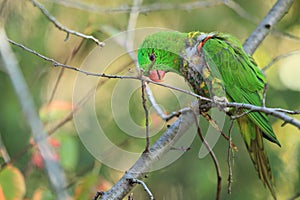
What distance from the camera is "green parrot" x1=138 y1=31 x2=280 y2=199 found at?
1.89 m

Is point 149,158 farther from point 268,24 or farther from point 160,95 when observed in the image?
point 160,95

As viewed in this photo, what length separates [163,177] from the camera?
2.84 meters

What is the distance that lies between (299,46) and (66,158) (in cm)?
175

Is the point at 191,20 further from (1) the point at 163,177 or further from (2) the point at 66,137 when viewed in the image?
(2) the point at 66,137

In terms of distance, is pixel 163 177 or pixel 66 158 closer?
pixel 66 158

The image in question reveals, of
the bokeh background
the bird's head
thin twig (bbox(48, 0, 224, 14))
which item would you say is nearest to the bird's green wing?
the bird's head

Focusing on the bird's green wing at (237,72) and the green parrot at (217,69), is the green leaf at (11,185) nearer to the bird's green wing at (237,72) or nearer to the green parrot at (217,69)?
the green parrot at (217,69)

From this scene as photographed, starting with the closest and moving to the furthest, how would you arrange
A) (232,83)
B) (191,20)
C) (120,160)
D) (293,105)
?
1. (232,83)
2. (120,160)
3. (293,105)
4. (191,20)

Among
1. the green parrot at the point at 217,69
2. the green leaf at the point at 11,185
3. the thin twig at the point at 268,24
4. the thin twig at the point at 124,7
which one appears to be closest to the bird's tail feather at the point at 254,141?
the green parrot at the point at 217,69

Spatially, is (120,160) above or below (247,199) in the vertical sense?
above

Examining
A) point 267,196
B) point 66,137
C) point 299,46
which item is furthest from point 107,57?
point 299,46

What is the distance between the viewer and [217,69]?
6.57 feet

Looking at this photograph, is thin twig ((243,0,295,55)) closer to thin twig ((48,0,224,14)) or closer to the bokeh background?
thin twig ((48,0,224,14))

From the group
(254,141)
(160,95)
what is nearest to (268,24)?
(254,141)
